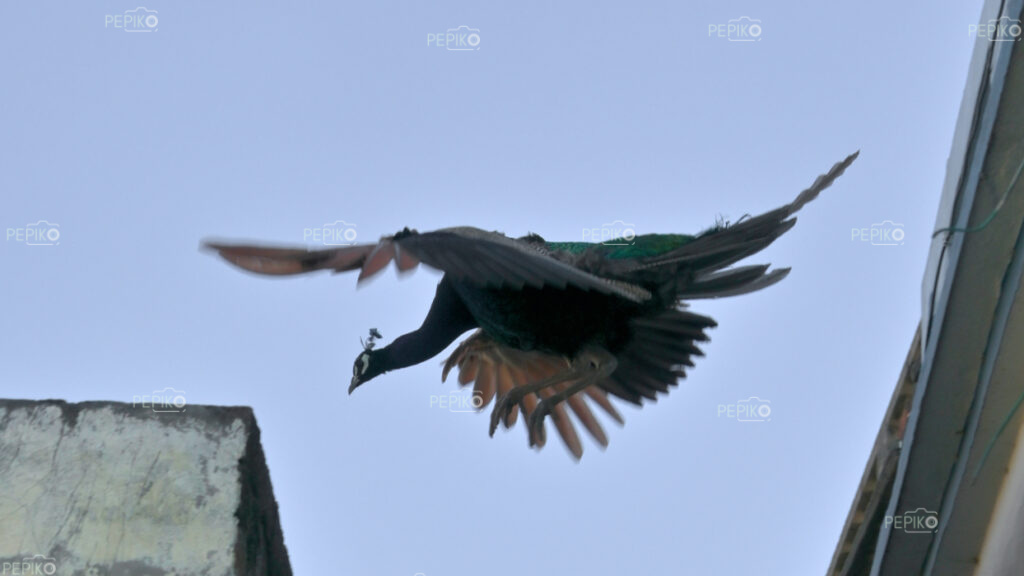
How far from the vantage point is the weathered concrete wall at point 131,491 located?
461cm

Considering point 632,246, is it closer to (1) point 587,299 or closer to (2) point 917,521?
(1) point 587,299

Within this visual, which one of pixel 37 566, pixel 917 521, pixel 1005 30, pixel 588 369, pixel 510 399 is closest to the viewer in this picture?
pixel 1005 30

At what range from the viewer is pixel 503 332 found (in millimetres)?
5648

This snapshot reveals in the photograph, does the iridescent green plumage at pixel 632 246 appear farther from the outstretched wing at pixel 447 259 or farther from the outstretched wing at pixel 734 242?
the outstretched wing at pixel 447 259

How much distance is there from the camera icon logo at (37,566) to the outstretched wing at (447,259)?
128 cm

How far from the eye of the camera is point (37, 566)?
4566 millimetres

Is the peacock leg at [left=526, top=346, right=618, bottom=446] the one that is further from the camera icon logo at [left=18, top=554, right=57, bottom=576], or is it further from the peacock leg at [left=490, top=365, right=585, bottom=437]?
the camera icon logo at [left=18, top=554, right=57, bottom=576]

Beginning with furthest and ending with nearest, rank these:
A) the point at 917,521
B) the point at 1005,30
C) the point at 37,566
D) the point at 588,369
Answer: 1. the point at 588,369
2. the point at 917,521
3. the point at 37,566
4. the point at 1005,30

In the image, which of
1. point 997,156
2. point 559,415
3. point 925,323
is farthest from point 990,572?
point 559,415

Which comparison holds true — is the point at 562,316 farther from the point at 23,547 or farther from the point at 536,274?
the point at 23,547

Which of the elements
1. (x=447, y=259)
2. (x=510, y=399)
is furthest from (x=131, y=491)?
(x=510, y=399)

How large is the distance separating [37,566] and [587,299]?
243cm

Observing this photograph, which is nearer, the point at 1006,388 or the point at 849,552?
the point at 1006,388

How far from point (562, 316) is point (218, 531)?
1728 mm
